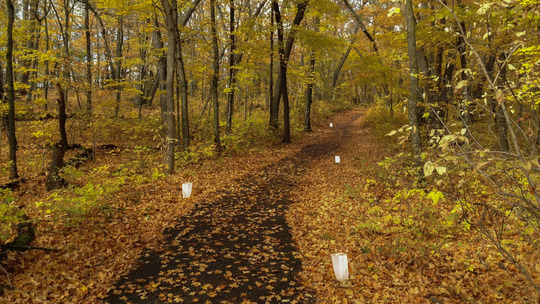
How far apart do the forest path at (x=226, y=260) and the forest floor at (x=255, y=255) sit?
2cm

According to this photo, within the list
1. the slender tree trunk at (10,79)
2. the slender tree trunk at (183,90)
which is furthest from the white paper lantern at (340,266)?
the slender tree trunk at (10,79)

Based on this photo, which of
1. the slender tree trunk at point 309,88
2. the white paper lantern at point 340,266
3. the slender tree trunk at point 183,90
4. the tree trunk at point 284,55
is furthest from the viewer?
the slender tree trunk at point 309,88

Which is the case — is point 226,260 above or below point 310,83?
below

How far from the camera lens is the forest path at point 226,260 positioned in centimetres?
480

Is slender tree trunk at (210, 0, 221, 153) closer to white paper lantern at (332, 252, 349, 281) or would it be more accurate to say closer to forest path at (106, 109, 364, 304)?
forest path at (106, 109, 364, 304)

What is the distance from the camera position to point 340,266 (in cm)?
499

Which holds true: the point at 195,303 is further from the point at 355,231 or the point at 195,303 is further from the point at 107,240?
the point at 355,231

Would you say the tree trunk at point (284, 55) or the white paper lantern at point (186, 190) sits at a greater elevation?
the tree trunk at point (284, 55)

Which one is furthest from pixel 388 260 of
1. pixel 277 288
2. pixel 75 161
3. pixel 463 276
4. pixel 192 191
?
pixel 75 161

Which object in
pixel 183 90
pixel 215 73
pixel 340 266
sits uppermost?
pixel 215 73

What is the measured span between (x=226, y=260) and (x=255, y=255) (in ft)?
1.95

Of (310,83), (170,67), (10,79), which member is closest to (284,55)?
(310,83)

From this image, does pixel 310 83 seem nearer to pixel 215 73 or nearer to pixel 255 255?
pixel 215 73

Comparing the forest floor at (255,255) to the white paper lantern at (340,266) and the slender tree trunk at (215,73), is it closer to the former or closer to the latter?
the white paper lantern at (340,266)
